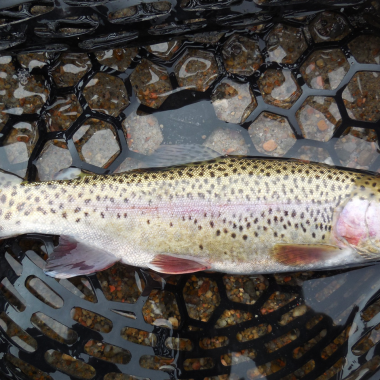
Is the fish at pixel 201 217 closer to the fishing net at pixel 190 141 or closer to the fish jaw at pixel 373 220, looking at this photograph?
the fish jaw at pixel 373 220

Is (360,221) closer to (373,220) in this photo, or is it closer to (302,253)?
(373,220)

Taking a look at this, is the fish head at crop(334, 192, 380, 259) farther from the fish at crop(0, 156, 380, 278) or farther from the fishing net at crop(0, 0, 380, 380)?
the fishing net at crop(0, 0, 380, 380)

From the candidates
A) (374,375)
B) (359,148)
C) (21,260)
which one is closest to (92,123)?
(21,260)

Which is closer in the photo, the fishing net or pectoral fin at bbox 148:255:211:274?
pectoral fin at bbox 148:255:211:274

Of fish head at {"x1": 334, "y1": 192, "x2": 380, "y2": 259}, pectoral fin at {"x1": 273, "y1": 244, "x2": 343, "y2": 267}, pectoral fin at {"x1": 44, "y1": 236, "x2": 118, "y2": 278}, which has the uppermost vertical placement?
fish head at {"x1": 334, "y1": 192, "x2": 380, "y2": 259}

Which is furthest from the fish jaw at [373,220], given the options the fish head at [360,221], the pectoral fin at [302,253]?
the pectoral fin at [302,253]

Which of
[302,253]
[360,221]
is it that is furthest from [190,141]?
[360,221]

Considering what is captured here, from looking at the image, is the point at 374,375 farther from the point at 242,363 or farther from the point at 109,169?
the point at 109,169

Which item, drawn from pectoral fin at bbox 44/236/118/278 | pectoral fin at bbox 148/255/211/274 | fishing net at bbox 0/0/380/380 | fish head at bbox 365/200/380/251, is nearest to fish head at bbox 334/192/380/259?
fish head at bbox 365/200/380/251
